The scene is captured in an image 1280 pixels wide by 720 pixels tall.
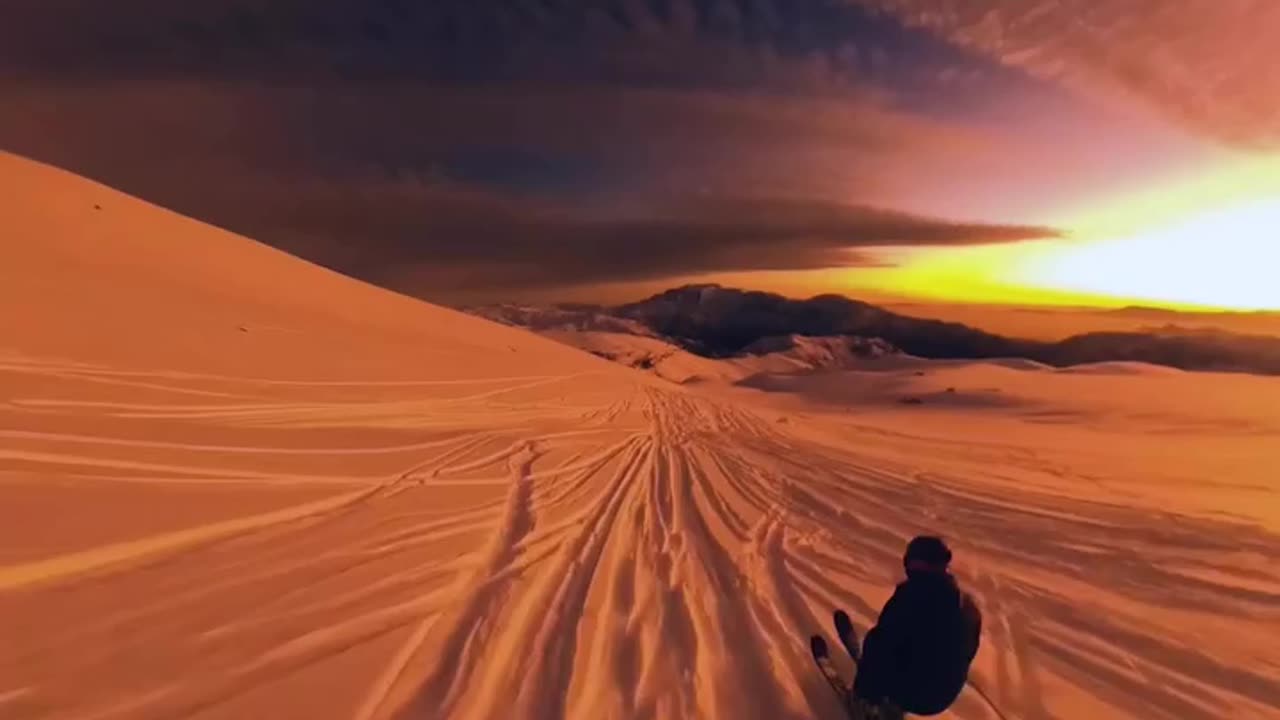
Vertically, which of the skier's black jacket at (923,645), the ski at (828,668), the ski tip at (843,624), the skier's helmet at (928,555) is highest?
the skier's helmet at (928,555)

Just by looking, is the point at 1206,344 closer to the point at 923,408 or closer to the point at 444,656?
the point at 923,408

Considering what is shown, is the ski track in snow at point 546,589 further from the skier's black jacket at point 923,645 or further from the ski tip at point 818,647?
the skier's black jacket at point 923,645

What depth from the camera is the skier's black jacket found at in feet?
14.6

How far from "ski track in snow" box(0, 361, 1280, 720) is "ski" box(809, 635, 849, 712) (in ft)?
0.30

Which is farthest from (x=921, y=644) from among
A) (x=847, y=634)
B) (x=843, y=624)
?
(x=843, y=624)

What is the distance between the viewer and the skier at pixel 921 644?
446 cm

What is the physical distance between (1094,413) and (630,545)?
2102cm

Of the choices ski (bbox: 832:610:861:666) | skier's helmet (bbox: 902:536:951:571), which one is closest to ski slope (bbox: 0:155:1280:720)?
ski (bbox: 832:610:861:666)

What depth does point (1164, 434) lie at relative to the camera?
66.0ft

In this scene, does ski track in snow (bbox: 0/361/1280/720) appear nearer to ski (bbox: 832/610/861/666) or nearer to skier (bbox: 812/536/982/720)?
ski (bbox: 832/610/861/666)

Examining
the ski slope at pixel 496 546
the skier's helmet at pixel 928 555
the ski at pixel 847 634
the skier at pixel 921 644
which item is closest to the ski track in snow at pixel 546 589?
the ski slope at pixel 496 546

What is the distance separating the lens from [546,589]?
6.46 metres

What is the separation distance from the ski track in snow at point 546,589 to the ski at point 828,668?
9 centimetres

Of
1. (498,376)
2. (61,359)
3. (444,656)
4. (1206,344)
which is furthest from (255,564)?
(1206,344)
